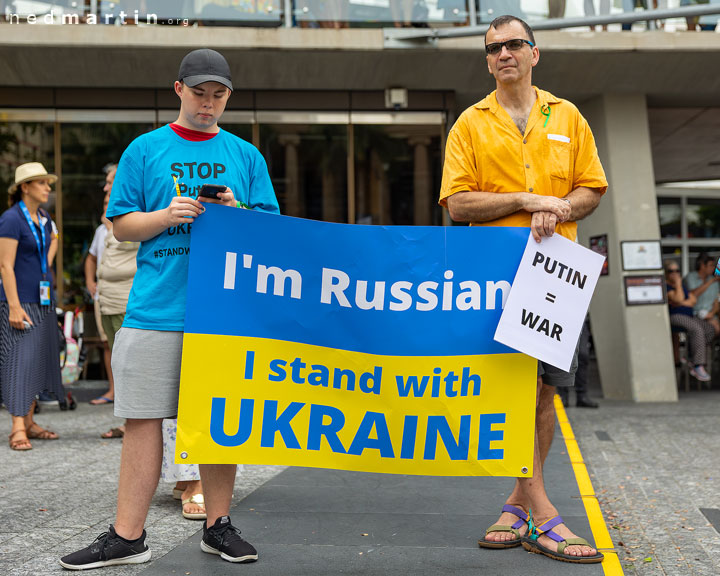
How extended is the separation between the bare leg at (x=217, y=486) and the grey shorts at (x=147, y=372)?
315 mm

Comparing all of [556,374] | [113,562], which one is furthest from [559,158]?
[113,562]

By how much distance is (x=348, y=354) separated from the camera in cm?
362

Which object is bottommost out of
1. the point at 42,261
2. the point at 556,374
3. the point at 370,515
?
the point at 370,515

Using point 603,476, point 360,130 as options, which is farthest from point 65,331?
point 603,476

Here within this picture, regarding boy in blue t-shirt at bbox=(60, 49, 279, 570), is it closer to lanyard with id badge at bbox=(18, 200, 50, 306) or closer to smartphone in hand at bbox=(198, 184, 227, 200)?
smartphone in hand at bbox=(198, 184, 227, 200)

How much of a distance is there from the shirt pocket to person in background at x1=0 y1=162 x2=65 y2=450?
4.54 m

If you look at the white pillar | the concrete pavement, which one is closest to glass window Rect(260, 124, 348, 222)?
the white pillar

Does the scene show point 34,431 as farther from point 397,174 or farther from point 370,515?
point 397,174

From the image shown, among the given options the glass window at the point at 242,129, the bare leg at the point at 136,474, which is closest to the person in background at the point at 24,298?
the bare leg at the point at 136,474

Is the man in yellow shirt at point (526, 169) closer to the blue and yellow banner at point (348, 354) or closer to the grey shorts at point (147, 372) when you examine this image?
the blue and yellow banner at point (348, 354)

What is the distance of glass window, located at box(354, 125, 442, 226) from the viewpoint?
42.5 feet

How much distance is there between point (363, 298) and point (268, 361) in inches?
18.0

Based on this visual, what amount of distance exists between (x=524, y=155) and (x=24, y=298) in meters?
4.68

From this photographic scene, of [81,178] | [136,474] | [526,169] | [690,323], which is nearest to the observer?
[136,474]
